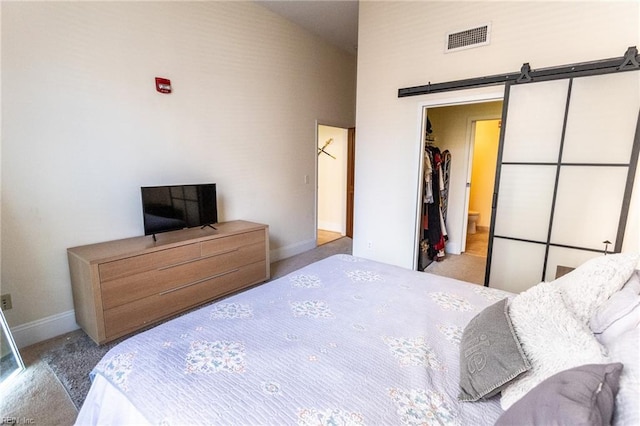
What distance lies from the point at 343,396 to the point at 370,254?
108 inches

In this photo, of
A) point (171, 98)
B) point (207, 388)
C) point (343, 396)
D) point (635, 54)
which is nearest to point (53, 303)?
point (171, 98)

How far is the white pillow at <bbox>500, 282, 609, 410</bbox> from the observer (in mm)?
863

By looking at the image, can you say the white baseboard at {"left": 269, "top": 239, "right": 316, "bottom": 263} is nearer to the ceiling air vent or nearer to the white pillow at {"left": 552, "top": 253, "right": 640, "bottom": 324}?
the ceiling air vent

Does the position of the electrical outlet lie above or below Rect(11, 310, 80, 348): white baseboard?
above

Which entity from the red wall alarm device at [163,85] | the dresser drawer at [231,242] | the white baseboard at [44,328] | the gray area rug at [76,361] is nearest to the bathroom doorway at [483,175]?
the dresser drawer at [231,242]

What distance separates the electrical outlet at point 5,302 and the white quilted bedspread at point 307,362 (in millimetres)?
1703

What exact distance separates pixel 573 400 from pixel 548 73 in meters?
2.64

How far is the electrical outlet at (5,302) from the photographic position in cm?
211

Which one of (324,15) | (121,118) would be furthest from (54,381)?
(324,15)

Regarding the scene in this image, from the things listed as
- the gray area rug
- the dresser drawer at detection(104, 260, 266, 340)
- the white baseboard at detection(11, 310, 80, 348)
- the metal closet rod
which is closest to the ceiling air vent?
the metal closet rod

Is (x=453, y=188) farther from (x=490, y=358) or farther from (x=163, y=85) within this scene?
(x=163, y=85)

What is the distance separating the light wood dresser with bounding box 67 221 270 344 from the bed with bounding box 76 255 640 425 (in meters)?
1.16

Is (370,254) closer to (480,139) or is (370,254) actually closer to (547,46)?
(547,46)

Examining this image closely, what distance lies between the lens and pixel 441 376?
3.50ft
